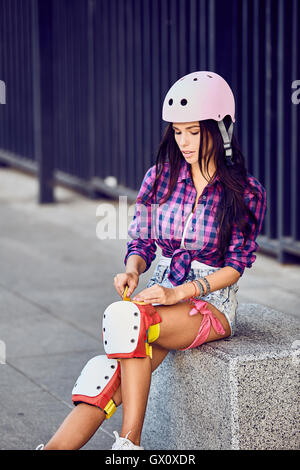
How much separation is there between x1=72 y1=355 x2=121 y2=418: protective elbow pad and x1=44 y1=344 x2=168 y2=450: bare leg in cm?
3

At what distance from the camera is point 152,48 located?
9.18m

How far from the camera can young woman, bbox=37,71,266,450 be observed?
12.7 feet

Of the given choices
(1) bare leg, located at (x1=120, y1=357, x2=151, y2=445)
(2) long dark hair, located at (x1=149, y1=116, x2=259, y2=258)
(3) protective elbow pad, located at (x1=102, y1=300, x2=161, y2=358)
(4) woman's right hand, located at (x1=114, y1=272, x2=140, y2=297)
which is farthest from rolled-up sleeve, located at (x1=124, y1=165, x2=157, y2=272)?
(1) bare leg, located at (x1=120, y1=357, x2=151, y2=445)

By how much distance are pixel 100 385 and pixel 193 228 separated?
763 mm

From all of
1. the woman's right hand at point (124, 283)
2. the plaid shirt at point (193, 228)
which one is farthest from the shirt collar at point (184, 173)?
the woman's right hand at point (124, 283)

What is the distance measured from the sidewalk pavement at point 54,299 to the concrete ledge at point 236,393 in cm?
54

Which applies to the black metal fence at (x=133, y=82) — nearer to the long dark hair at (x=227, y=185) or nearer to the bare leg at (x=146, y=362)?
the long dark hair at (x=227, y=185)

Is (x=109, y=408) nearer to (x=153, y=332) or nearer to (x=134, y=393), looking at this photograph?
(x=134, y=393)

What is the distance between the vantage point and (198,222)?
157 inches

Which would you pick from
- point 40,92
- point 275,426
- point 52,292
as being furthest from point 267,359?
point 40,92

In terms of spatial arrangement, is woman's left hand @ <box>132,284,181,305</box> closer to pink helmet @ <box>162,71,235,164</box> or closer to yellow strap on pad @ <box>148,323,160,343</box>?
yellow strap on pad @ <box>148,323,160,343</box>

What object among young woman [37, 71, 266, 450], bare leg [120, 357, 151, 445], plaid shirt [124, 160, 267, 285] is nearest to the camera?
bare leg [120, 357, 151, 445]

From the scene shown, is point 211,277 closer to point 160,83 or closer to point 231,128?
point 231,128

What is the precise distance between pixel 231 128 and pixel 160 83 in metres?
5.20
